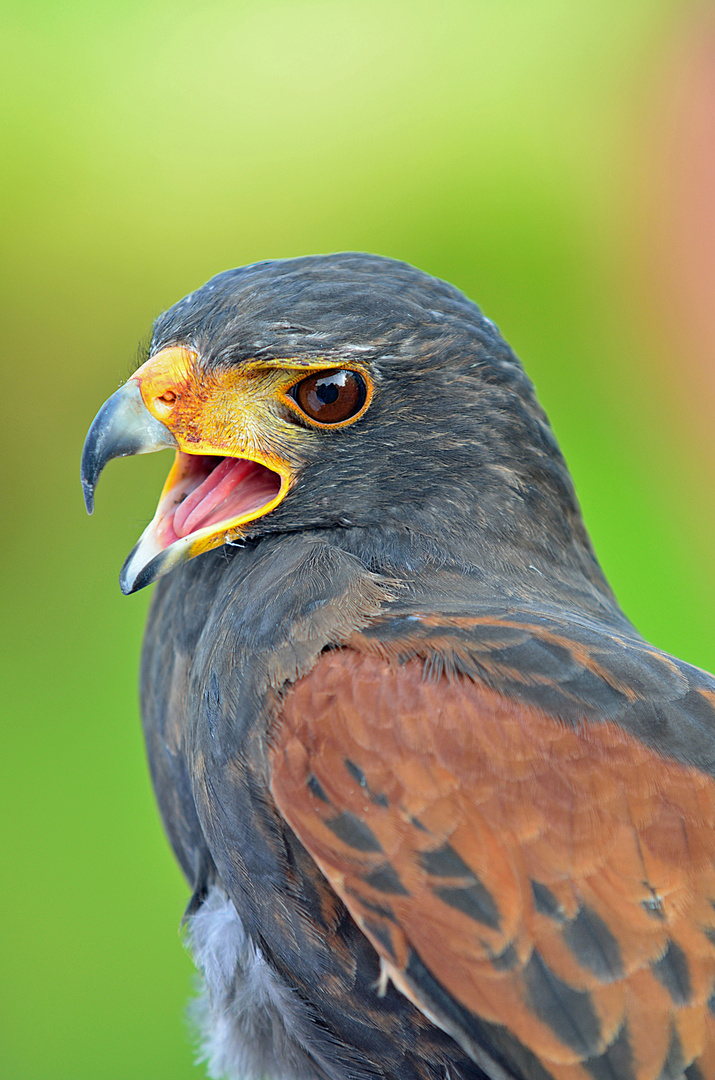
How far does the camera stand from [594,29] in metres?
5.38

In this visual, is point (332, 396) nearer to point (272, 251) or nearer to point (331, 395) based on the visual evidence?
point (331, 395)

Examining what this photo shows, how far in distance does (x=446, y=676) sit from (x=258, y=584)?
39cm

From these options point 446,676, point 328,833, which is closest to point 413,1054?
point 328,833

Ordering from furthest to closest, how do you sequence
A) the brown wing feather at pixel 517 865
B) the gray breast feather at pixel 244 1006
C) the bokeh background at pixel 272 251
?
the bokeh background at pixel 272 251
the gray breast feather at pixel 244 1006
the brown wing feather at pixel 517 865

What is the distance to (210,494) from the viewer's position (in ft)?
6.29

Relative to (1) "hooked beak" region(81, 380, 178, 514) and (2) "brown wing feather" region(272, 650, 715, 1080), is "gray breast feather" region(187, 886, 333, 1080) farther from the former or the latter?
(1) "hooked beak" region(81, 380, 178, 514)

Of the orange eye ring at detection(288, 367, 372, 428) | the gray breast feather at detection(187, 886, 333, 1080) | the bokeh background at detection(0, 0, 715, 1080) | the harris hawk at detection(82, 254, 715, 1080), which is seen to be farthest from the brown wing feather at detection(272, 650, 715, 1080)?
the bokeh background at detection(0, 0, 715, 1080)

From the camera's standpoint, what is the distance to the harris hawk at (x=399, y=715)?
4.90 ft

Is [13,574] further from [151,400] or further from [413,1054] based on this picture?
[413,1054]

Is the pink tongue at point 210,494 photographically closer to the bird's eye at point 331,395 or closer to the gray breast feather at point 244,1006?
the bird's eye at point 331,395

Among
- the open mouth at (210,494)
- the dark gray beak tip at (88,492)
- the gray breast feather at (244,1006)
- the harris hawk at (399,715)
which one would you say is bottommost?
the gray breast feather at (244,1006)

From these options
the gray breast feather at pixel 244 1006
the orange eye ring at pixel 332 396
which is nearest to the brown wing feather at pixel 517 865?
the gray breast feather at pixel 244 1006

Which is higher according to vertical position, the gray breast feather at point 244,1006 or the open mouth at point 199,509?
the open mouth at point 199,509

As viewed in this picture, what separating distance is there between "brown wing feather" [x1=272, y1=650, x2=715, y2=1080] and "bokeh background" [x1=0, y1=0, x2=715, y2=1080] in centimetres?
295
